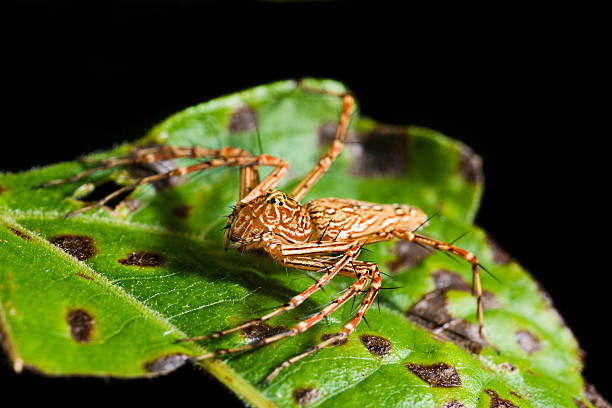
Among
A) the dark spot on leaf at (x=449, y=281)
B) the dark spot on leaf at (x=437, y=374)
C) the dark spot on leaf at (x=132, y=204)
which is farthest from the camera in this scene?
the dark spot on leaf at (x=449, y=281)

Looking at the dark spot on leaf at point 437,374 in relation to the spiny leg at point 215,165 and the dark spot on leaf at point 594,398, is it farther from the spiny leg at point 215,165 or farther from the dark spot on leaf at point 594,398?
the spiny leg at point 215,165

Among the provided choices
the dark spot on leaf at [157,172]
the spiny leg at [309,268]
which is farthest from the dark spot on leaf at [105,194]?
the spiny leg at [309,268]

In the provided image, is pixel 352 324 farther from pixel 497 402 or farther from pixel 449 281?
pixel 449 281

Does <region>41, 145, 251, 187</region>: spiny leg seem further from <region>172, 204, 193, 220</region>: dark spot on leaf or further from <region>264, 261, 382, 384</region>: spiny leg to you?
<region>264, 261, 382, 384</region>: spiny leg

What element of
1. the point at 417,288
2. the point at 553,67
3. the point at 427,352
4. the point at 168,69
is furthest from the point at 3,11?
the point at 553,67

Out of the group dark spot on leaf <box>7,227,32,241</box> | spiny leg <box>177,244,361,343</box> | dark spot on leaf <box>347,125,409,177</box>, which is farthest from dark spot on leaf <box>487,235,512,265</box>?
dark spot on leaf <box>7,227,32,241</box>

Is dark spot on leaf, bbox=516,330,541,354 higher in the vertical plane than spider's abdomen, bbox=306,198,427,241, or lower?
lower
